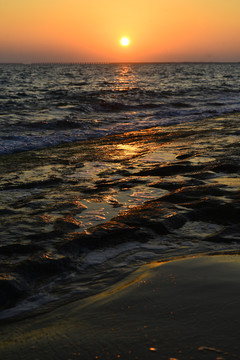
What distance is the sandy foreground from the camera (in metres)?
1.53

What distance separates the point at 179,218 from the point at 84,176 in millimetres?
2267

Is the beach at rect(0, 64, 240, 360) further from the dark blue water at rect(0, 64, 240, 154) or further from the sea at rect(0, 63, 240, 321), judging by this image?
the dark blue water at rect(0, 64, 240, 154)

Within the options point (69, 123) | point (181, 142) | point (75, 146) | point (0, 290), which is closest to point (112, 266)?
point (0, 290)

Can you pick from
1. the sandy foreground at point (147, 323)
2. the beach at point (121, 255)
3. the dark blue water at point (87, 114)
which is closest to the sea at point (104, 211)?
the beach at point (121, 255)

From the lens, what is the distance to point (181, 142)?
320 inches

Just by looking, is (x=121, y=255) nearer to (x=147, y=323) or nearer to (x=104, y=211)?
(x=104, y=211)

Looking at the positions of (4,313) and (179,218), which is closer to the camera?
(4,313)

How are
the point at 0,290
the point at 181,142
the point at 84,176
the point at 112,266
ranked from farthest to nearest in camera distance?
the point at 181,142 → the point at 84,176 → the point at 112,266 → the point at 0,290

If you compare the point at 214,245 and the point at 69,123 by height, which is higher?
the point at 69,123

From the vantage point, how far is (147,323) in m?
1.73

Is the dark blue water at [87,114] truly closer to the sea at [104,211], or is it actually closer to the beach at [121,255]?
the sea at [104,211]

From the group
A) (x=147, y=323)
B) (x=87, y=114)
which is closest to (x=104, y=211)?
(x=147, y=323)

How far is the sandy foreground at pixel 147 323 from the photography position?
60.1 inches

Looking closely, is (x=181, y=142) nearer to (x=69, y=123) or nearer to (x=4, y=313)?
(x=69, y=123)
